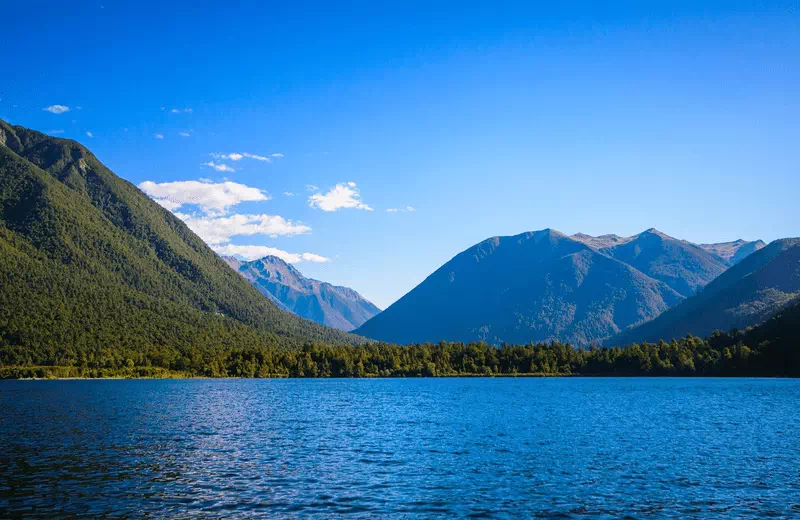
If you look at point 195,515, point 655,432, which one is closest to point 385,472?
point 195,515

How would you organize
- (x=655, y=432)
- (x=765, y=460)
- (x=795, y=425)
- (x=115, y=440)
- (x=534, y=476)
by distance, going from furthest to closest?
(x=795, y=425), (x=655, y=432), (x=115, y=440), (x=765, y=460), (x=534, y=476)

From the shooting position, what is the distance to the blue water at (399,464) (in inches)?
1599

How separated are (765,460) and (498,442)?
26274 mm

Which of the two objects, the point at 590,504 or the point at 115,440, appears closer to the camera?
the point at 590,504

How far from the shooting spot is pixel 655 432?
264 feet

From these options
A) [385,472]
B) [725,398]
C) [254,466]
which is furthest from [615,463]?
[725,398]

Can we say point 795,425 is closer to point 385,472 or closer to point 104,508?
point 385,472

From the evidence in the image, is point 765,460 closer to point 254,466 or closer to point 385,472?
point 385,472

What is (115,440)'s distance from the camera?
6931 cm

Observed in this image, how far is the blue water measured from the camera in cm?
4062

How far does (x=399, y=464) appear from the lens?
56.7 meters

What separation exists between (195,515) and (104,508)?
608cm

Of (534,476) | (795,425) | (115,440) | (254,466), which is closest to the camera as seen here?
(534,476)

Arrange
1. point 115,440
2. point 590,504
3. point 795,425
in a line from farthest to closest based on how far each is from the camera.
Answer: point 795,425 < point 115,440 < point 590,504
